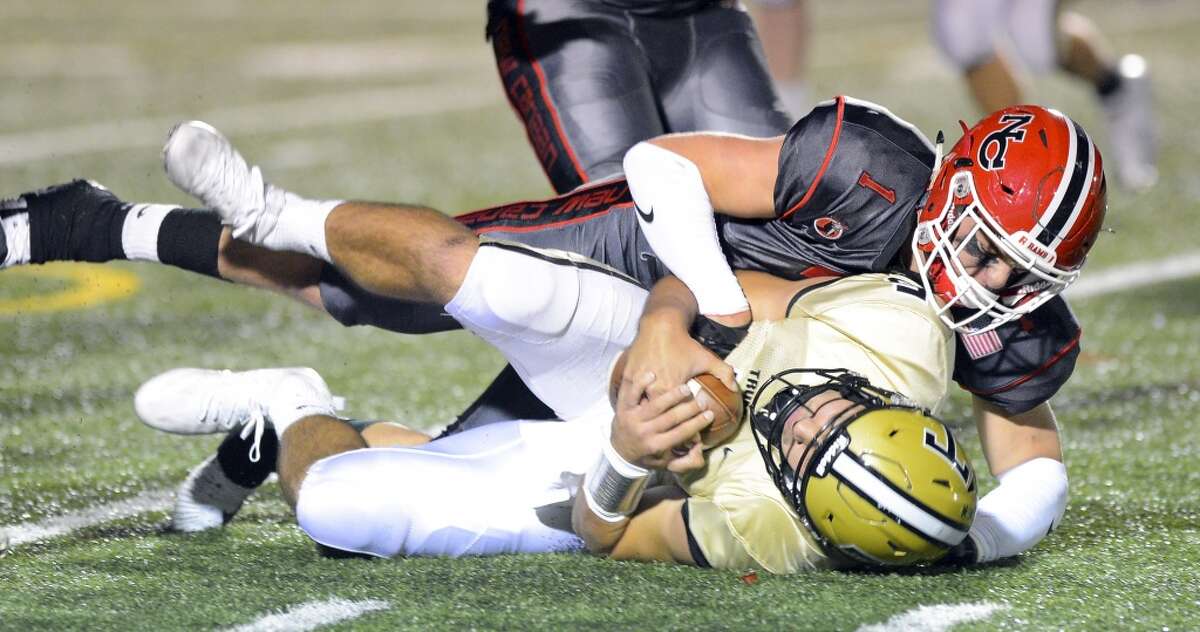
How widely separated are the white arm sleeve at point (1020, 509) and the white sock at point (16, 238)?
→ 1790 mm

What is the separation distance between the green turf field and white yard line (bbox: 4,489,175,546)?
0.6 inches

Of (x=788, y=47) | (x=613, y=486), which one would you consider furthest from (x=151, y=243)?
(x=788, y=47)

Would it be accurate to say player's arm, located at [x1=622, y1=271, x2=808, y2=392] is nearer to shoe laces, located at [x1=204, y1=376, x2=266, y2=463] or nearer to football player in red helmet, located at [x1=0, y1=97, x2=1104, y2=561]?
football player in red helmet, located at [x1=0, y1=97, x2=1104, y2=561]

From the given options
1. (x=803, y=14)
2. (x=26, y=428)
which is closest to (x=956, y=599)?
(x=26, y=428)

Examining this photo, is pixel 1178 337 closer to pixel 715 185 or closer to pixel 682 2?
pixel 682 2

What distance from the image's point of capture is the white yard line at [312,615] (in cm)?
224

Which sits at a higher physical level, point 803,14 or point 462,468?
point 803,14

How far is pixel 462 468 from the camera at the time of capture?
8.79 ft

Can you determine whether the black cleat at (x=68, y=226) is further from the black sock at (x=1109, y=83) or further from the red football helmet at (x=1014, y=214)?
the black sock at (x=1109, y=83)

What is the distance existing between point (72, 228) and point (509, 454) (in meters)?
0.99

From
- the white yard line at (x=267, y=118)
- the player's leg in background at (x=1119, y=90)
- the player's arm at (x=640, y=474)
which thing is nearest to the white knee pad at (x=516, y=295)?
the player's arm at (x=640, y=474)

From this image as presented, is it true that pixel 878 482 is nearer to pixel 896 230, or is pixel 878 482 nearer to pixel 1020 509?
pixel 1020 509

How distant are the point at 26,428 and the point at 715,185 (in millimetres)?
1687

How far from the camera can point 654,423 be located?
238 cm
